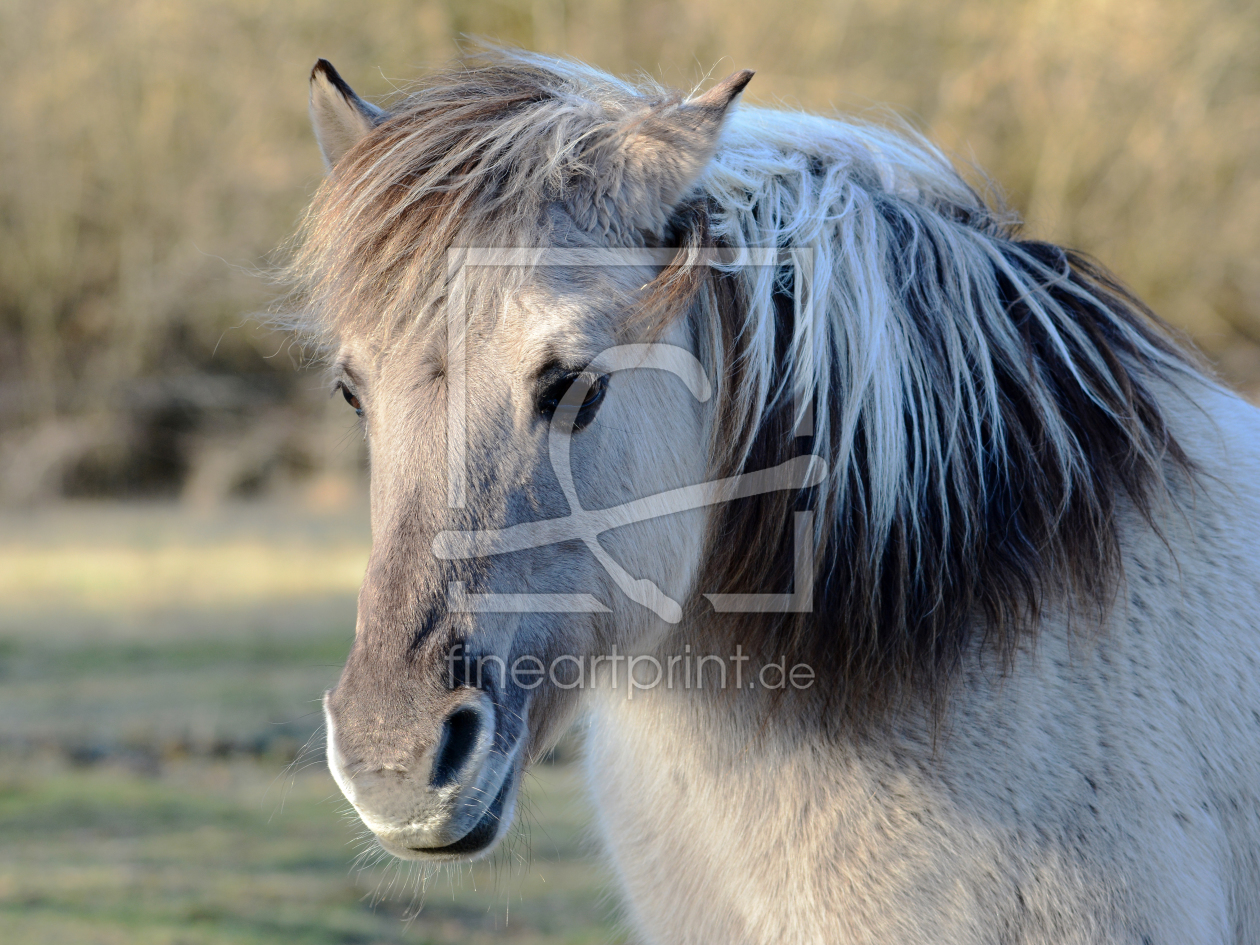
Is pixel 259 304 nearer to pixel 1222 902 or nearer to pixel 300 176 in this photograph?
pixel 300 176

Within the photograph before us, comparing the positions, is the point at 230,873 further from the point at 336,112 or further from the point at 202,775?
the point at 336,112

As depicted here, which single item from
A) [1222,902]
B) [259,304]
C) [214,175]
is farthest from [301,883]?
[214,175]

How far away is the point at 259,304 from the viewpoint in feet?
40.0

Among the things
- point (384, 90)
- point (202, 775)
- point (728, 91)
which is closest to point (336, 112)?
point (728, 91)

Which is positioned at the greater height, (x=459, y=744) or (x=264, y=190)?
(x=264, y=190)

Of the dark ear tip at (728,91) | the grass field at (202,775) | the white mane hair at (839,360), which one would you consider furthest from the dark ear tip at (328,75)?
the grass field at (202,775)

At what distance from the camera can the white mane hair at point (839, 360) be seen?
1.84m

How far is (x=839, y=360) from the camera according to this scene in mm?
1909

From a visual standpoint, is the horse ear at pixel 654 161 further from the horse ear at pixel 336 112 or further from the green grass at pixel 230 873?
the green grass at pixel 230 873

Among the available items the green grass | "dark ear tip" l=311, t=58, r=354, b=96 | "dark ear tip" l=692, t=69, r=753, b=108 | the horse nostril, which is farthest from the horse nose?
the green grass

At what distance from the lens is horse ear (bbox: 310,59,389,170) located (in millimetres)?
2020

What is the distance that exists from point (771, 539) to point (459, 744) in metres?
0.67

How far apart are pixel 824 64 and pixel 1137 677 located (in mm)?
11310

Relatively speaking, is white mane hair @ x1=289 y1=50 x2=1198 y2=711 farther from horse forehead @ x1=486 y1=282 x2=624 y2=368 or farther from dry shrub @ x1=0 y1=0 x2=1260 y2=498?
dry shrub @ x1=0 y1=0 x2=1260 y2=498
